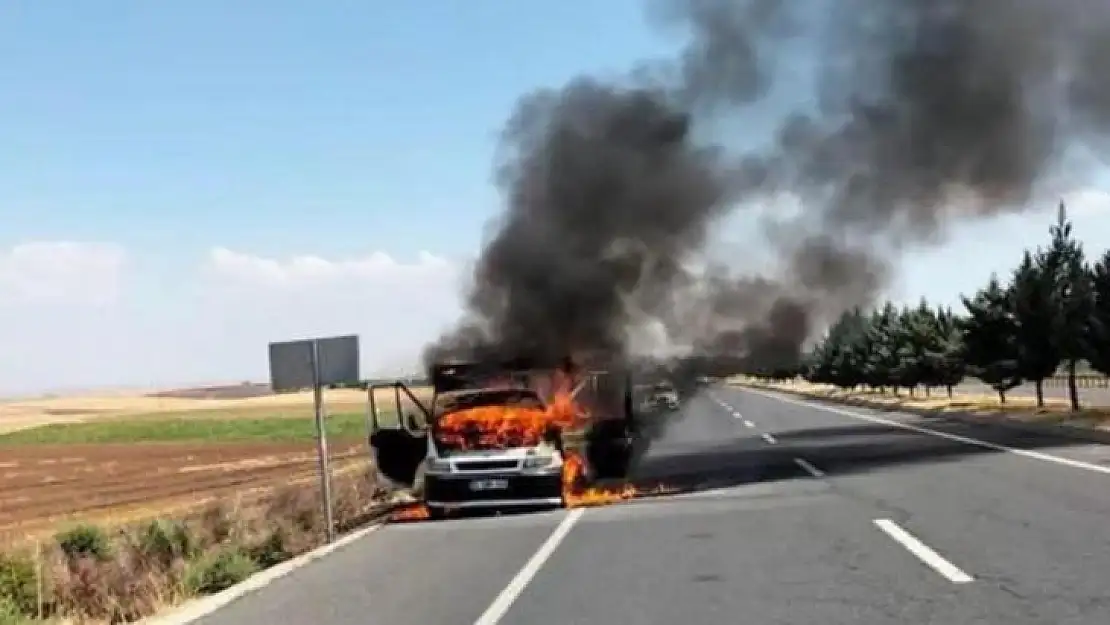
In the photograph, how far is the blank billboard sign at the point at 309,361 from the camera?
15.2 metres

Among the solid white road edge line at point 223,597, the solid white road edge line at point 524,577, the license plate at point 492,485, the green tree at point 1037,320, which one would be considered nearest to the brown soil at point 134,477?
the license plate at point 492,485

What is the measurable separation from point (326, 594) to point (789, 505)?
22.2 ft

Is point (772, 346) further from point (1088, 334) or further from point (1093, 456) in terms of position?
point (1093, 456)

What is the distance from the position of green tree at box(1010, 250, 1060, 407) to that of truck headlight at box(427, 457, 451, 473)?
21.2 m

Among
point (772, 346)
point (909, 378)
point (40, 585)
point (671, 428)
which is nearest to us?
point (40, 585)

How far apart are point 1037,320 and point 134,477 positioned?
27.1 meters

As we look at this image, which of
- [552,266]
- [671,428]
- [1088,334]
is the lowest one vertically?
[671,428]

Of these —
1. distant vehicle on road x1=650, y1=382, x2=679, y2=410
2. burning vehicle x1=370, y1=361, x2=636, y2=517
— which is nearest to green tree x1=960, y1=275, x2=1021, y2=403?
distant vehicle on road x1=650, y1=382, x2=679, y2=410

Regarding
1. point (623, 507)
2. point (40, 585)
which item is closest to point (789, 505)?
point (623, 507)

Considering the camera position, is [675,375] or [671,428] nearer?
[675,375]

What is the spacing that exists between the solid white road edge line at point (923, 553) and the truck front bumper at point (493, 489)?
15.2 feet

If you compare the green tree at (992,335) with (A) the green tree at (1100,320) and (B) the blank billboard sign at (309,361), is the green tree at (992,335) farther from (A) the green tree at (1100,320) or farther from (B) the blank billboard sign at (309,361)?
(B) the blank billboard sign at (309,361)

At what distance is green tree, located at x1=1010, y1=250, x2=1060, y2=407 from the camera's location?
1282 inches

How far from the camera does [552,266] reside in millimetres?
23875
